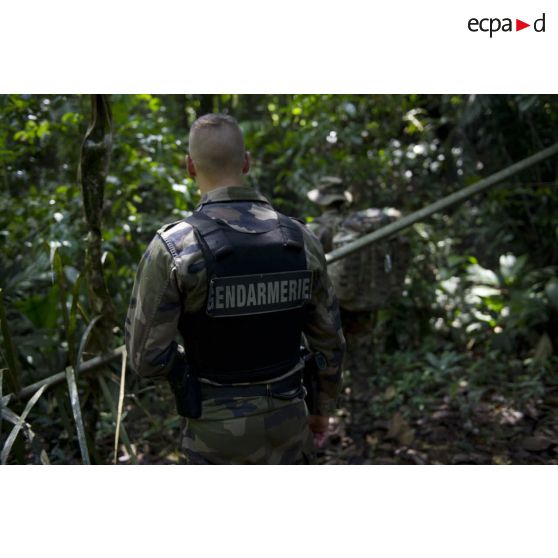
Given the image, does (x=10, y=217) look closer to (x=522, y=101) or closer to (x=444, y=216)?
(x=522, y=101)

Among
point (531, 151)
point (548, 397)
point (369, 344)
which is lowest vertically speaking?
point (548, 397)

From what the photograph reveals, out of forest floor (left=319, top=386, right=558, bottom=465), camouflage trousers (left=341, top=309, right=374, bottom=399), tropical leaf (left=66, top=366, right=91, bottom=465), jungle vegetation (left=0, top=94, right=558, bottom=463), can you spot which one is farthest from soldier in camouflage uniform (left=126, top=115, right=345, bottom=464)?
camouflage trousers (left=341, top=309, right=374, bottom=399)

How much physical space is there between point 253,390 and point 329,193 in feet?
10.2

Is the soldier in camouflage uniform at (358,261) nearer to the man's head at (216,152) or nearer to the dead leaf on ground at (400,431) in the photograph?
the dead leaf on ground at (400,431)

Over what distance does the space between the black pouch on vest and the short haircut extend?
621 millimetres

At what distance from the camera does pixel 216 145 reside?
186 cm

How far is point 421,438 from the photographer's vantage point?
174 inches

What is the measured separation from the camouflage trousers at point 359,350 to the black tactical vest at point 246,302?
118 inches

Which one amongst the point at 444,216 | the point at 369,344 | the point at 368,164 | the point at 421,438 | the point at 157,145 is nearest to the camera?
the point at 421,438

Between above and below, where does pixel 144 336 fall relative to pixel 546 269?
above

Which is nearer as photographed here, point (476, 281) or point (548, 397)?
point (548, 397)

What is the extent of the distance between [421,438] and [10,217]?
3.46 m

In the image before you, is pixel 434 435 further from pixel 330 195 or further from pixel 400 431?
pixel 330 195

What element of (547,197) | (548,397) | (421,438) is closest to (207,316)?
(421,438)
